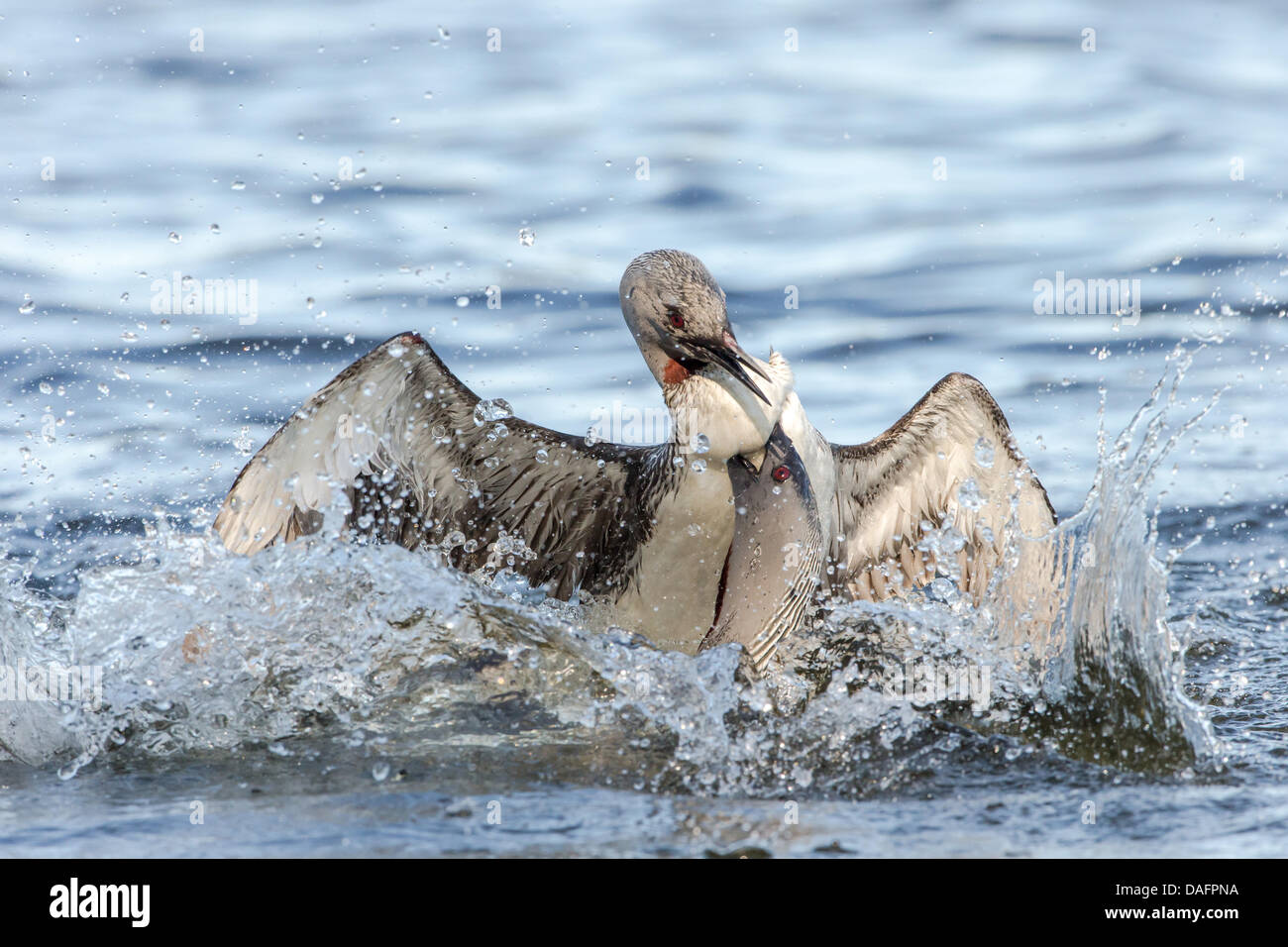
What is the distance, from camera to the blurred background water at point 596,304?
402cm

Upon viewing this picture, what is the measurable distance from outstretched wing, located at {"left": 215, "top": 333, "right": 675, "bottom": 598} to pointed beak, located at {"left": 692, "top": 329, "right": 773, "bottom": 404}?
0.60 m

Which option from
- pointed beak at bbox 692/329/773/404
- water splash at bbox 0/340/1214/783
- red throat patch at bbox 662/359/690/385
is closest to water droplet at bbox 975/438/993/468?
water splash at bbox 0/340/1214/783

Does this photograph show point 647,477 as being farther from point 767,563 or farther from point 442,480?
point 767,563

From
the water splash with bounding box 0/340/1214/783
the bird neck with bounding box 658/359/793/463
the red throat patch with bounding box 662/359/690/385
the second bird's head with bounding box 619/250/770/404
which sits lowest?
the water splash with bounding box 0/340/1214/783

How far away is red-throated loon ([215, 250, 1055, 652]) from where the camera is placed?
225 inches

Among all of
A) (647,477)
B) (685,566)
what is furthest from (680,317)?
(685,566)

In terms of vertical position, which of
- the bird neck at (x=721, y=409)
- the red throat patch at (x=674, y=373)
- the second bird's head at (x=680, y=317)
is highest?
the second bird's head at (x=680, y=317)

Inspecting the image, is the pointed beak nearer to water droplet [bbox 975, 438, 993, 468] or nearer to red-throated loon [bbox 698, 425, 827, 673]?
red-throated loon [bbox 698, 425, 827, 673]

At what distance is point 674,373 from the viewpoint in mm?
5871

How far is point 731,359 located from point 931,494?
5.09 ft

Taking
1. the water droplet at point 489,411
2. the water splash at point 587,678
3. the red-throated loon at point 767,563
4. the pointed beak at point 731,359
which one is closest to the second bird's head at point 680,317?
the pointed beak at point 731,359

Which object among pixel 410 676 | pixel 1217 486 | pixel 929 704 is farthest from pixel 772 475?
pixel 1217 486

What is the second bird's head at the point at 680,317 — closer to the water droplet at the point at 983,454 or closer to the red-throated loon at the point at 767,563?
the red-throated loon at the point at 767,563

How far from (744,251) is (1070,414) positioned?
3277 mm
